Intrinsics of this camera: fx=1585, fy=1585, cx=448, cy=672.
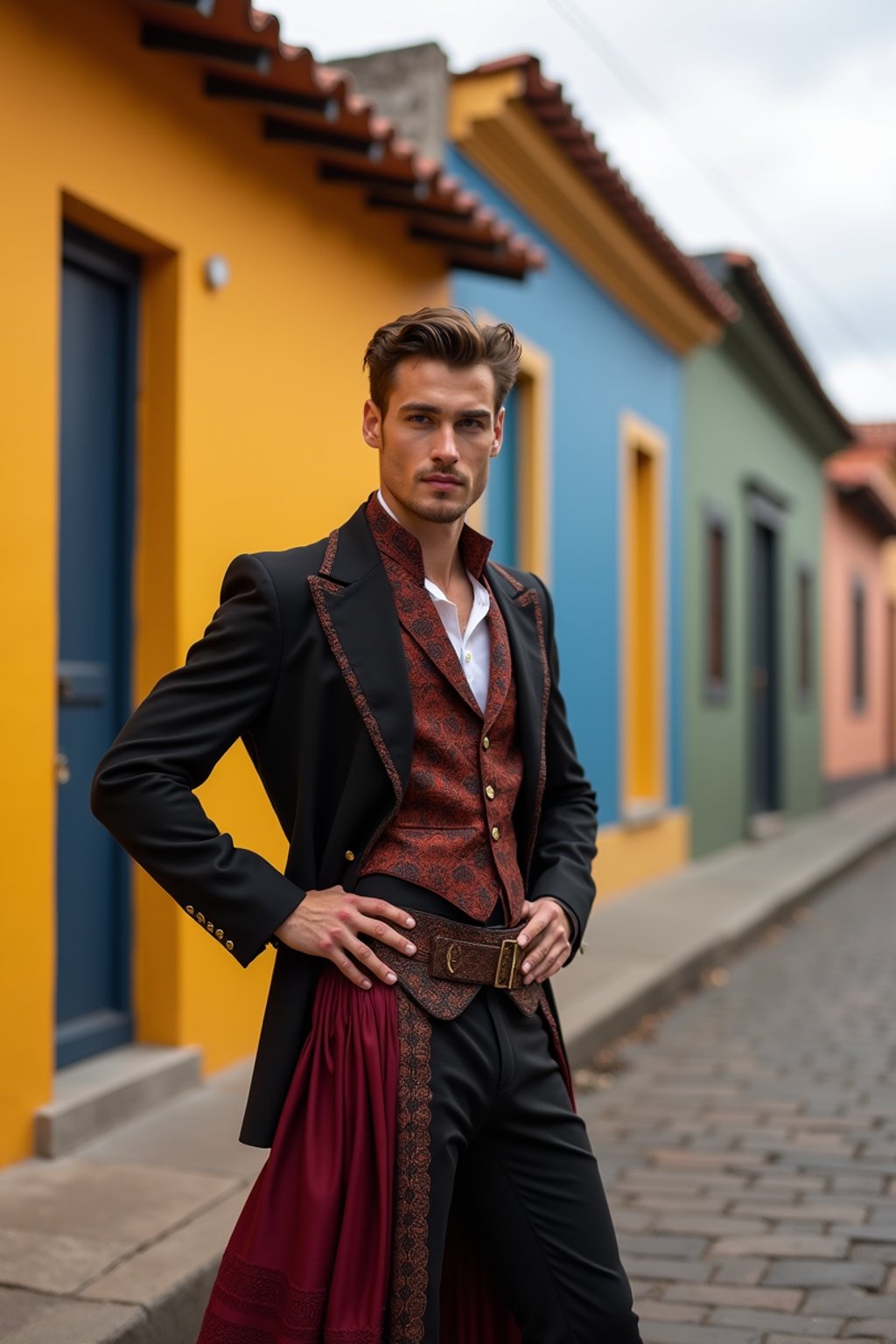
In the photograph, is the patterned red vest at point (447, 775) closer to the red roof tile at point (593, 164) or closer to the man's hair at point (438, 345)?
the man's hair at point (438, 345)

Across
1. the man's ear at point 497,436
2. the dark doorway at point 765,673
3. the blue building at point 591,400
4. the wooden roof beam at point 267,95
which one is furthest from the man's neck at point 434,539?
the dark doorway at point 765,673

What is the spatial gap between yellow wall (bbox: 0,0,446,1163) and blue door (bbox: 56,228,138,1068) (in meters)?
0.07

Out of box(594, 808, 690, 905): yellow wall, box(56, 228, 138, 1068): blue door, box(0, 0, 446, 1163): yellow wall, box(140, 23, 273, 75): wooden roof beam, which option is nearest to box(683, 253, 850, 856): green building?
box(594, 808, 690, 905): yellow wall

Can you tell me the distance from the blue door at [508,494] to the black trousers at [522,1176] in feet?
19.3

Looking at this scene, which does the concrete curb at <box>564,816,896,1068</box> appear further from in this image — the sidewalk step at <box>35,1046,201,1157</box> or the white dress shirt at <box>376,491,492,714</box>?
the white dress shirt at <box>376,491,492,714</box>

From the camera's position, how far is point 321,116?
5.16m

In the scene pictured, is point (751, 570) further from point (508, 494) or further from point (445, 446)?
point (445, 446)

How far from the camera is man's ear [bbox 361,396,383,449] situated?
235 centimetres

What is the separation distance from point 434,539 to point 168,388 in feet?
9.18

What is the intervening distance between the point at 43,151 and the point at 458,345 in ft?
8.36

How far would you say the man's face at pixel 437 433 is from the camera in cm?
226

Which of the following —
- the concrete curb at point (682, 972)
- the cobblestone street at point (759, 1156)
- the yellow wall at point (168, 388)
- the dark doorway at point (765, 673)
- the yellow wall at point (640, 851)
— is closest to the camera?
the cobblestone street at point (759, 1156)

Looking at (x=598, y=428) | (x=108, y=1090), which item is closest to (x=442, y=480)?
(x=108, y=1090)

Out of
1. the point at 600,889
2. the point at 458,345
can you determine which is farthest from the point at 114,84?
the point at 600,889
